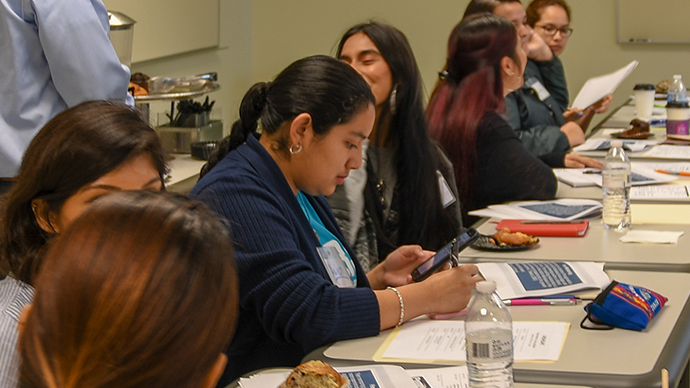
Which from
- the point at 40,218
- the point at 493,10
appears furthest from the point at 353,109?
the point at 493,10

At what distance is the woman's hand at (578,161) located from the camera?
10.7 feet

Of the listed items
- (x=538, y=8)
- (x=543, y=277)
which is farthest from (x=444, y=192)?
(x=538, y=8)

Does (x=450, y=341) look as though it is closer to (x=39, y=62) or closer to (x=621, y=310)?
(x=621, y=310)

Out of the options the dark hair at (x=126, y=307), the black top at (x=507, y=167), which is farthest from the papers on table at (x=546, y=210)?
the dark hair at (x=126, y=307)

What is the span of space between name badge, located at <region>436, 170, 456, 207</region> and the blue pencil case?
3.16 ft

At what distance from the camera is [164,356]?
58 cm

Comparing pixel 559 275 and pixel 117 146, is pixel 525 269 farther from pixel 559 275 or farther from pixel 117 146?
pixel 117 146

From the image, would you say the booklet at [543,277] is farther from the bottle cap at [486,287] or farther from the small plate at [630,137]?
the small plate at [630,137]

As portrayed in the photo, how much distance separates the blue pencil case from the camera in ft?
5.01

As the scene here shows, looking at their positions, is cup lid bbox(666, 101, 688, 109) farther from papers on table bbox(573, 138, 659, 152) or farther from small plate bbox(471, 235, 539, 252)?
small plate bbox(471, 235, 539, 252)

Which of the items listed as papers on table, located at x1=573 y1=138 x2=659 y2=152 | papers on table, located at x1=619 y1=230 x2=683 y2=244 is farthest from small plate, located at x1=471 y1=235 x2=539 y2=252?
papers on table, located at x1=573 y1=138 x2=659 y2=152

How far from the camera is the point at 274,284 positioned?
5.08 ft

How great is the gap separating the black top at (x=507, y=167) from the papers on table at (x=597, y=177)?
12.7 inches

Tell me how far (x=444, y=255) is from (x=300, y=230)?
0.33m
